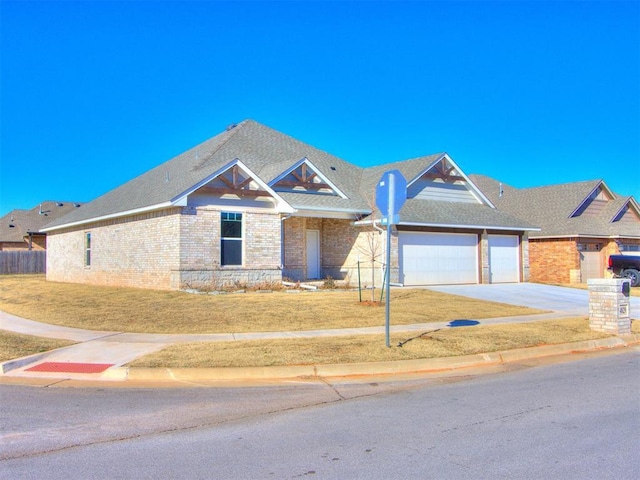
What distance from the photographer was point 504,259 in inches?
1041

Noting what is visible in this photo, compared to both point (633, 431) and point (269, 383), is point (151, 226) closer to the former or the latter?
point (269, 383)

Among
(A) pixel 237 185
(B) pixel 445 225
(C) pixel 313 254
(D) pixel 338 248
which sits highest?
(A) pixel 237 185

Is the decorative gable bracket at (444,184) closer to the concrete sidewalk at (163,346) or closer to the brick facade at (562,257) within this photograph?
the brick facade at (562,257)

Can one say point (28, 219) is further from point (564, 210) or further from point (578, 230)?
point (578, 230)

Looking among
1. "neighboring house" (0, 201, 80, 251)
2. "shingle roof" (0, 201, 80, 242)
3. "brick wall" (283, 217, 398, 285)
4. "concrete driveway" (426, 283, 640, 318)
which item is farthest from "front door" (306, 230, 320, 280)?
"neighboring house" (0, 201, 80, 251)

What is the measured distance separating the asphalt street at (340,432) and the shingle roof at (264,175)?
1297 cm

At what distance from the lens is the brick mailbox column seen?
12500mm

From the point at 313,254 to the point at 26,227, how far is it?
3189cm

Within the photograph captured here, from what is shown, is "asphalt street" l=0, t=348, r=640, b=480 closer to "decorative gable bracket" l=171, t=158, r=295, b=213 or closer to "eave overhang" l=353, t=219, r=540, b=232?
"decorative gable bracket" l=171, t=158, r=295, b=213

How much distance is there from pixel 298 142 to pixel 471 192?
9.18 metres

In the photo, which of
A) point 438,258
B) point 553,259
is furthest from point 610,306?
point 553,259

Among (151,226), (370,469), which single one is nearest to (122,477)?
(370,469)

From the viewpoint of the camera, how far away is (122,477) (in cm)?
458

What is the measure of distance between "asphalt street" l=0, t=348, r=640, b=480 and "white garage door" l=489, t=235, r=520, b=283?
1808 cm
